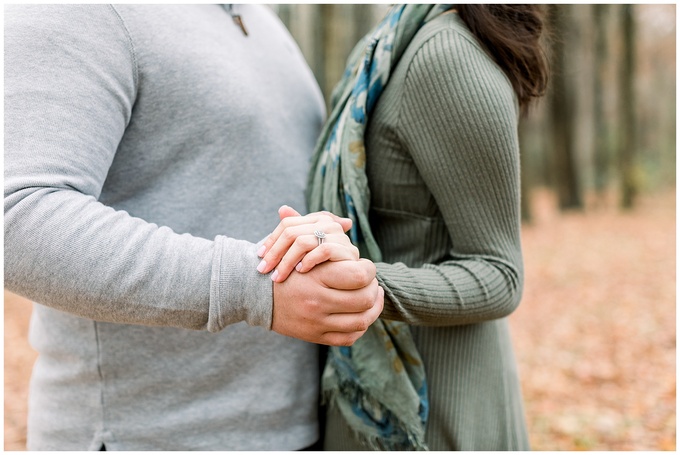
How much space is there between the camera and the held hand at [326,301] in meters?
1.15

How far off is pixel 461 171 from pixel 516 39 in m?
0.44

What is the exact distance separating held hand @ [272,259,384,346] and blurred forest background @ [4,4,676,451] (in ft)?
3.43

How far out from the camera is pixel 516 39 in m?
1.55

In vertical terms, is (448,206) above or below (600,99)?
above

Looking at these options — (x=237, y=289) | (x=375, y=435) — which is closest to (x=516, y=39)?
(x=237, y=289)

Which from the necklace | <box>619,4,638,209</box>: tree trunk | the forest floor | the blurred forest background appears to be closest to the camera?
the necklace

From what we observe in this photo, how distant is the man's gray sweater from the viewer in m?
1.12

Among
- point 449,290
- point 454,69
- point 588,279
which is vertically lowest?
→ point 588,279

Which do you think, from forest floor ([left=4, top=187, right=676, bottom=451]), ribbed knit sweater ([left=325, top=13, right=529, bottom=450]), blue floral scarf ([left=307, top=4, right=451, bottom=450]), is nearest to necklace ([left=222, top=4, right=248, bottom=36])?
blue floral scarf ([left=307, top=4, right=451, bottom=450])

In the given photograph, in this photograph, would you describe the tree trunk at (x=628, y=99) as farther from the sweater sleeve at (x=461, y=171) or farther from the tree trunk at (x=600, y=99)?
the sweater sleeve at (x=461, y=171)

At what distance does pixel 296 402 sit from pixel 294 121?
83cm

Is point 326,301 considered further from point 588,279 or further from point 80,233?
point 588,279

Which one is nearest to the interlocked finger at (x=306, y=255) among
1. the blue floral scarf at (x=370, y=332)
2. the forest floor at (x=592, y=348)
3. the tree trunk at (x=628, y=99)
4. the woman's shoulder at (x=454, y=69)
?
the blue floral scarf at (x=370, y=332)

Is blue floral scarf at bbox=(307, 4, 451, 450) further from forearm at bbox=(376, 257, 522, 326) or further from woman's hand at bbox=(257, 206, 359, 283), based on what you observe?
woman's hand at bbox=(257, 206, 359, 283)
